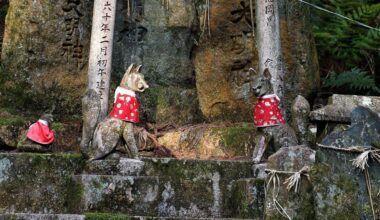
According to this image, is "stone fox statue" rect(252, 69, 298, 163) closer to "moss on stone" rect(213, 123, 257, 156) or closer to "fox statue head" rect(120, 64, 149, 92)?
"moss on stone" rect(213, 123, 257, 156)

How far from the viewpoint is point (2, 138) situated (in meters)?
8.30

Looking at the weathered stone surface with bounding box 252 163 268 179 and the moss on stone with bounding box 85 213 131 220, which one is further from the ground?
the weathered stone surface with bounding box 252 163 268 179

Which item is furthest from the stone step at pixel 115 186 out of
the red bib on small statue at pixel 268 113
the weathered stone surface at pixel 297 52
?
the weathered stone surface at pixel 297 52

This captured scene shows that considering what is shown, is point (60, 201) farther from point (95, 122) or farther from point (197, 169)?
point (197, 169)

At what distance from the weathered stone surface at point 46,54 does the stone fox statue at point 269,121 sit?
3248 millimetres

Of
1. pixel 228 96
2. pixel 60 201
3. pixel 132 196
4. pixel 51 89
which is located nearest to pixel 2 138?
pixel 51 89

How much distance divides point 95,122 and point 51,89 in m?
2.63

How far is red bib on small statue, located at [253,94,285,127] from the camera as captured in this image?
24.0 ft

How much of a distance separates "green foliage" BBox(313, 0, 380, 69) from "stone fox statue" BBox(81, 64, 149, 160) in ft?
20.1

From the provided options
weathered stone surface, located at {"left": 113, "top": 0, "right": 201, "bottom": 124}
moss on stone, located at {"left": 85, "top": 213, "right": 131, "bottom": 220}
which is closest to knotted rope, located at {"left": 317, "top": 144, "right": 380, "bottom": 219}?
moss on stone, located at {"left": 85, "top": 213, "right": 131, "bottom": 220}

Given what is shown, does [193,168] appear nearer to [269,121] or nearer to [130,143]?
[130,143]

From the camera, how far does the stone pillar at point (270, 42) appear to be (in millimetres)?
8555

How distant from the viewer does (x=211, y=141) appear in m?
8.78

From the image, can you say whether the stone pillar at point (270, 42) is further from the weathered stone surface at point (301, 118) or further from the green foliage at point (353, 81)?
the green foliage at point (353, 81)
